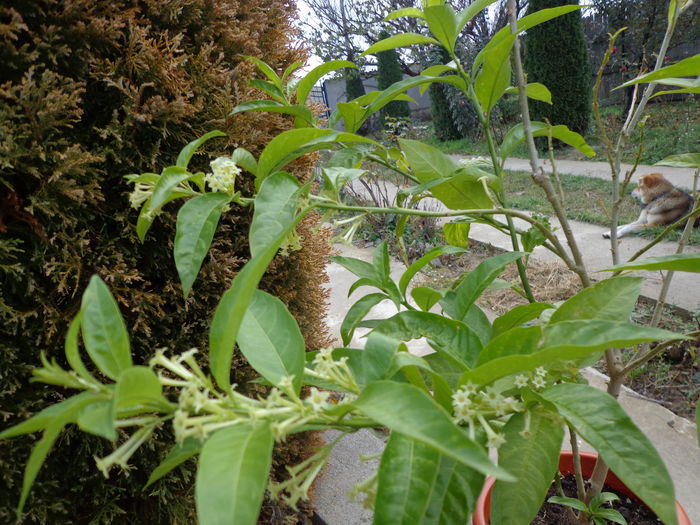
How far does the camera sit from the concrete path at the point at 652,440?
1857 millimetres

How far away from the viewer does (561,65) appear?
988cm

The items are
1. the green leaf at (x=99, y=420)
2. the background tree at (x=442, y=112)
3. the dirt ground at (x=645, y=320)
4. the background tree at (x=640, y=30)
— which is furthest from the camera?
the background tree at (x=442, y=112)

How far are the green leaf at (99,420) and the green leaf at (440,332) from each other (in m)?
0.46

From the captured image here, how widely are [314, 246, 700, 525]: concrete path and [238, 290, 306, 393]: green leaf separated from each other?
1.21 meters

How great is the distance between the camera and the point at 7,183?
1068 millimetres

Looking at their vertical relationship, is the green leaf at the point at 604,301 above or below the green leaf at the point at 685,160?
below

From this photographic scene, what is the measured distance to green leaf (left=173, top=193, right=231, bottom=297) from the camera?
0.70m

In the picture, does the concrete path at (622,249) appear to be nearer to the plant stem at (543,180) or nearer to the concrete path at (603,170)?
the concrete path at (603,170)

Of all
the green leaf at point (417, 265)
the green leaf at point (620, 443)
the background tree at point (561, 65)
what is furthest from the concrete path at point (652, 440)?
the background tree at point (561, 65)

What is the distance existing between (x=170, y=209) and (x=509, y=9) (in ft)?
3.41

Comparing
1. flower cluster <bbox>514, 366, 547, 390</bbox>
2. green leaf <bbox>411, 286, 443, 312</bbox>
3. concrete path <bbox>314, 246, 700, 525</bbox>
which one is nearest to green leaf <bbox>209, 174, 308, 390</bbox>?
flower cluster <bbox>514, 366, 547, 390</bbox>

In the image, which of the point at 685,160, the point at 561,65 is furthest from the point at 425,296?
the point at 561,65

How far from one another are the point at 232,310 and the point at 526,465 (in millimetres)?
409

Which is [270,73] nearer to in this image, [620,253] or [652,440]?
[652,440]
